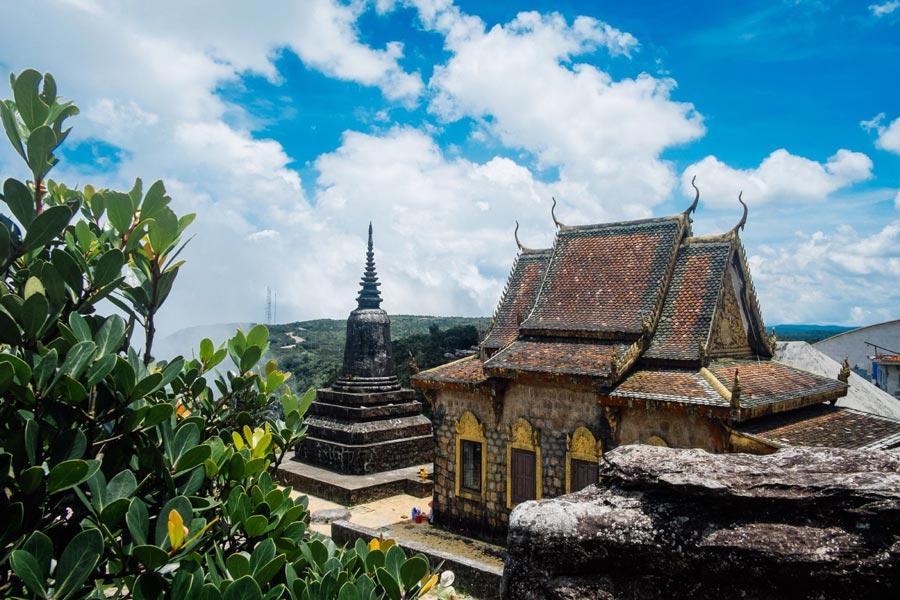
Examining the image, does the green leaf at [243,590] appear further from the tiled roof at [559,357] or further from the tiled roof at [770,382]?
the tiled roof at [559,357]

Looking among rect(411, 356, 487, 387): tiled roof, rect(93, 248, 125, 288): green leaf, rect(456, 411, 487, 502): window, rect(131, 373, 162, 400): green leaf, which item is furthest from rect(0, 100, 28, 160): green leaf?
rect(456, 411, 487, 502): window

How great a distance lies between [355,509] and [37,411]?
55.4 feet

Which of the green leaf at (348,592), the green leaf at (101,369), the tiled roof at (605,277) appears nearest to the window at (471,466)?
the tiled roof at (605,277)

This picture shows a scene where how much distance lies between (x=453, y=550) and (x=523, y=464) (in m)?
2.42

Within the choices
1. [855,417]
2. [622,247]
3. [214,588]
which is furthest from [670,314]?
[214,588]

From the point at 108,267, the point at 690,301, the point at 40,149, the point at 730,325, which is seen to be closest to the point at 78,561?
the point at 108,267

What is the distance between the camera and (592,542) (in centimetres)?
386

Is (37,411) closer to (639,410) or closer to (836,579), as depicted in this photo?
(836,579)

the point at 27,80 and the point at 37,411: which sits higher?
the point at 27,80

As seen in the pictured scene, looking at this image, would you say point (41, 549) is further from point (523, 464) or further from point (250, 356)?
point (523, 464)

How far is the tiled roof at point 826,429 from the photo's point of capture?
11.1 meters

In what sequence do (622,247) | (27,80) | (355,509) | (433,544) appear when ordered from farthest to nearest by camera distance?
1. (355,509)
2. (622,247)
3. (433,544)
4. (27,80)

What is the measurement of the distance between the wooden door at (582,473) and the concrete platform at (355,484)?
23.1ft

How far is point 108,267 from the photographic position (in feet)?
8.97
